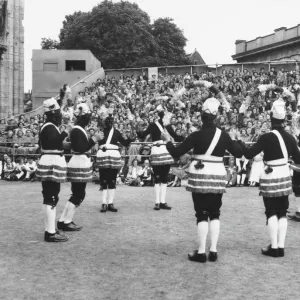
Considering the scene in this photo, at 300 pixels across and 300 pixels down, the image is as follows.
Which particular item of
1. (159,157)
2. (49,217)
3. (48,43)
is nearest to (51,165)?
(49,217)

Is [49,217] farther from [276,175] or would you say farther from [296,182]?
[296,182]

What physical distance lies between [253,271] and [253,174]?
10.4 metres

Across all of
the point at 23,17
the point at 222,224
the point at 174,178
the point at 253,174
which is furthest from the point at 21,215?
the point at 23,17

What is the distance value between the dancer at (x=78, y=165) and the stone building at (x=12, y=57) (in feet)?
85.8

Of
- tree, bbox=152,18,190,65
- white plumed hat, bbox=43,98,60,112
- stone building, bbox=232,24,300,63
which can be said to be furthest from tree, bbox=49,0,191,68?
white plumed hat, bbox=43,98,60,112

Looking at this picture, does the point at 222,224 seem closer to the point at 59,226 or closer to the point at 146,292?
the point at 59,226

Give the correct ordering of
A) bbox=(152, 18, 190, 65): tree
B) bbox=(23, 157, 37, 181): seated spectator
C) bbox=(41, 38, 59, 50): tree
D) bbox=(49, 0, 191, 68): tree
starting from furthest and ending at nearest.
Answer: bbox=(41, 38, 59, 50): tree < bbox=(152, 18, 190, 65): tree < bbox=(49, 0, 191, 68): tree < bbox=(23, 157, 37, 181): seated spectator

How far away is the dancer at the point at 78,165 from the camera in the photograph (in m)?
8.95

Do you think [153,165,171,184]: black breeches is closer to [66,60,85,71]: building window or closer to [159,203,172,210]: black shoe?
[159,203,172,210]: black shoe

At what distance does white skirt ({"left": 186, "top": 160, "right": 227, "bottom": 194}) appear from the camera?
274 inches

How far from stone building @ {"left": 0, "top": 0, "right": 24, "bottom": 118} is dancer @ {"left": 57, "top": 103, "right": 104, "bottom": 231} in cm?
2614

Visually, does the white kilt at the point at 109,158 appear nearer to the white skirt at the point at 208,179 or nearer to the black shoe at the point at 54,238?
the black shoe at the point at 54,238

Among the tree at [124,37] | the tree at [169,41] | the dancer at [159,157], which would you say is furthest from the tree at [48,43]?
the dancer at [159,157]

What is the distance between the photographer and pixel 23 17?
124ft
